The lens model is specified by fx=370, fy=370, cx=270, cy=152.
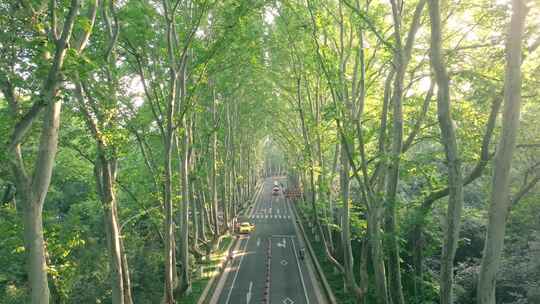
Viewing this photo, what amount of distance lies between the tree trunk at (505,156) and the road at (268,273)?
13.2 metres

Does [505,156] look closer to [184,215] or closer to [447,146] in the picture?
[447,146]

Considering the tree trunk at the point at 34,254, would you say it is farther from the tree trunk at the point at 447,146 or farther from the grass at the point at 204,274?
the grass at the point at 204,274

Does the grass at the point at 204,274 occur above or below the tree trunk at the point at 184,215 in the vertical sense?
below

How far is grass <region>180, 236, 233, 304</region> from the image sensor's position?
17534mm

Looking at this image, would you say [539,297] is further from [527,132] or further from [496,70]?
[496,70]

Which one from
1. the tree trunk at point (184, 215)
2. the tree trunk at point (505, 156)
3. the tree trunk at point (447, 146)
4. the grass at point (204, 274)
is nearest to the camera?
the tree trunk at point (505, 156)

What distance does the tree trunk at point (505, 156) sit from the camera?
531 cm

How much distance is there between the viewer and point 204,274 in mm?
21578

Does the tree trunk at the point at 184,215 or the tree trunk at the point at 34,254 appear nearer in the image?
the tree trunk at the point at 34,254

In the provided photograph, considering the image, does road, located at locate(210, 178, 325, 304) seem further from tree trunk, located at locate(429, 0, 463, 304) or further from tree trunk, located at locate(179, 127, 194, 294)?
tree trunk, located at locate(429, 0, 463, 304)

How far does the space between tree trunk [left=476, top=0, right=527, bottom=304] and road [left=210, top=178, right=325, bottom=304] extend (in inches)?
520

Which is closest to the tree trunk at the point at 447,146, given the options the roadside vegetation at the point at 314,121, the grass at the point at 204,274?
the roadside vegetation at the point at 314,121

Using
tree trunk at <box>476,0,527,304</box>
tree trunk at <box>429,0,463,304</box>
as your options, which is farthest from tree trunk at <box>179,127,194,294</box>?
tree trunk at <box>476,0,527,304</box>

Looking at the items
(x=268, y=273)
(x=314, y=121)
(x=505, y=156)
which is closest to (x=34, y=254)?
(x=505, y=156)
